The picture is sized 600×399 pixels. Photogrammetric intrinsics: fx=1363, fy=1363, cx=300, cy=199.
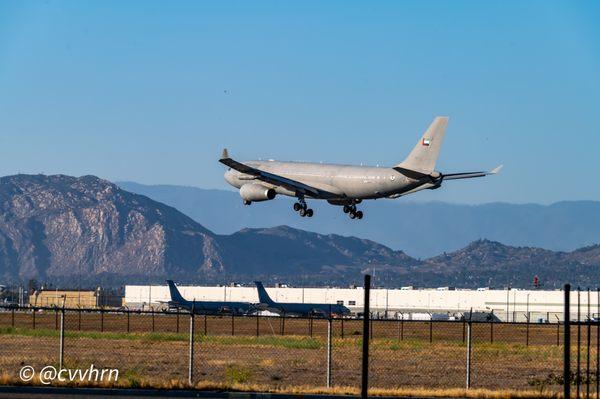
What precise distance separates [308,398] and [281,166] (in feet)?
159

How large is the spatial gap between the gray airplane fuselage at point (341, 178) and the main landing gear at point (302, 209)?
1277 mm

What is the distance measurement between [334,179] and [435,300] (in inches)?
3927

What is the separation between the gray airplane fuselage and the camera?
266 feet

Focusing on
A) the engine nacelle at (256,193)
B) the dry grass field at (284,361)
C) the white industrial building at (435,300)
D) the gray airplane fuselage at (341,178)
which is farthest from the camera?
the white industrial building at (435,300)

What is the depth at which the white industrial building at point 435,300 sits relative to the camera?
167000 millimetres

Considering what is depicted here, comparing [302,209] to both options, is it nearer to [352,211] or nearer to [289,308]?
[352,211]

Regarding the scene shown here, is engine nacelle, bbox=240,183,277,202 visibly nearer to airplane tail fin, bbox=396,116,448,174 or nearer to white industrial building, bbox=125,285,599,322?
airplane tail fin, bbox=396,116,448,174

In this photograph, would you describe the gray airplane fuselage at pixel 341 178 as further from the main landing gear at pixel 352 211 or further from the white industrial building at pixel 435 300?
the white industrial building at pixel 435 300

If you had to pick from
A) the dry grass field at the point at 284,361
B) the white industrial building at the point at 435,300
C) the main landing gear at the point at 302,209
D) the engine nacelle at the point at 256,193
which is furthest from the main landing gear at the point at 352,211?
the white industrial building at the point at 435,300

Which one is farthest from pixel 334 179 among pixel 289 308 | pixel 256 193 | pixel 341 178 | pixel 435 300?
pixel 435 300

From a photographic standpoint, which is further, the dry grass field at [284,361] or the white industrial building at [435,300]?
the white industrial building at [435,300]

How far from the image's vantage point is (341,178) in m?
83.3

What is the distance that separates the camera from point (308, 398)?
122 ft

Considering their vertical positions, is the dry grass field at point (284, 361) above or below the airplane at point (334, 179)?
below
